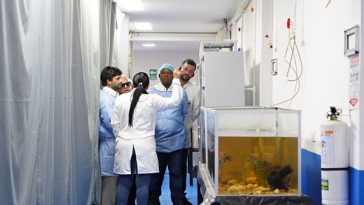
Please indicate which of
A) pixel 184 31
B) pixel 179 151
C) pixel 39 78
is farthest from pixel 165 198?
pixel 184 31

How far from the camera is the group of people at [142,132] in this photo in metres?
3.34

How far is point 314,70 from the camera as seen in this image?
2.82 metres

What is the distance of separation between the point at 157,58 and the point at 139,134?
7709 millimetres

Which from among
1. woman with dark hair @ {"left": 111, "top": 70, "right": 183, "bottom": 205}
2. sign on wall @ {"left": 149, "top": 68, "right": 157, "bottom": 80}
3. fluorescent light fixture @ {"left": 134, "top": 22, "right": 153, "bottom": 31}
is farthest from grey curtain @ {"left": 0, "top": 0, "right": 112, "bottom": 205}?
sign on wall @ {"left": 149, "top": 68, "right": 157, "bottom": 80}

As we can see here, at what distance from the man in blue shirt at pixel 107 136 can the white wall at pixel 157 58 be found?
701cm

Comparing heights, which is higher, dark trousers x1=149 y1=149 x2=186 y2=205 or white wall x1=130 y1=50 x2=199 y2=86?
white wall x1=130 y1=50 x2=199 y2=86

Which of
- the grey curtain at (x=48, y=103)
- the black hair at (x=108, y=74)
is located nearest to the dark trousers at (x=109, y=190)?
the grey curtain at (x=48, y=103)

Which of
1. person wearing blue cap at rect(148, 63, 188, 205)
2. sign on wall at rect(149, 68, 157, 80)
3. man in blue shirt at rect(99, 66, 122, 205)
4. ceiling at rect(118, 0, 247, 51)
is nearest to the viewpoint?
man in blue shirt at rect(99, 66, 122, 205)

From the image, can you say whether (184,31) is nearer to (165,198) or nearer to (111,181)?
(165,198)

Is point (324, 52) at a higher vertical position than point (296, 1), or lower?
lower

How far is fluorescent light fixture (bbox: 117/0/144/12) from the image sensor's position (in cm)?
568

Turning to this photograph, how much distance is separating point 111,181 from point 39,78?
164cm

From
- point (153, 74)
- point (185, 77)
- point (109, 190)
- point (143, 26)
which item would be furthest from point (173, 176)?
point (153, 74)

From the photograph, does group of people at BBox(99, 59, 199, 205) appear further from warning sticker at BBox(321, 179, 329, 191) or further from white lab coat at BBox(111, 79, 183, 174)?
warning sticker at BBox(321, 179, 329, 191)
